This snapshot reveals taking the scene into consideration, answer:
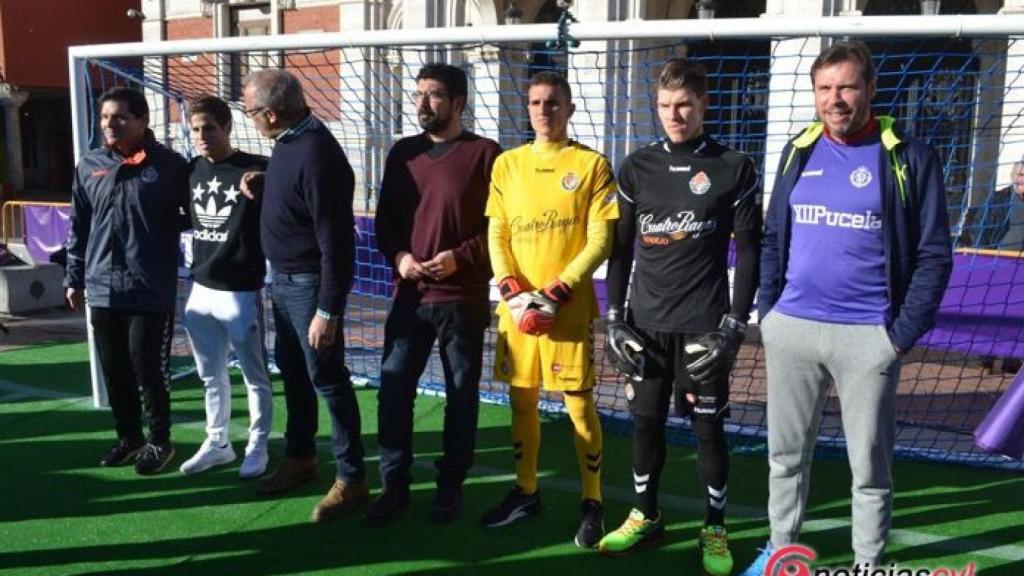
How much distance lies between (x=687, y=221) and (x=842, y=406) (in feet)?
2.76

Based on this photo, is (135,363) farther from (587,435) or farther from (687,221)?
(687,221)

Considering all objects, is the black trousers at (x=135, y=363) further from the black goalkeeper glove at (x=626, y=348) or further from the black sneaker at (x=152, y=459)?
the black goalkeeper glove at (x=626, y=348)

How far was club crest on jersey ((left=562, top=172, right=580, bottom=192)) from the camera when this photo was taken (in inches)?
132

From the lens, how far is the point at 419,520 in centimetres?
383

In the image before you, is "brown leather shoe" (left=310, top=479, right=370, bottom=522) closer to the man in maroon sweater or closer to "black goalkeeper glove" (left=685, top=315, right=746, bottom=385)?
the man in maroon sweater

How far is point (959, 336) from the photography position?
5.41 meters

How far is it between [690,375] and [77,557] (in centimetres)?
262

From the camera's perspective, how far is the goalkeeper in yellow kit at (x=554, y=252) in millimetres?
3336

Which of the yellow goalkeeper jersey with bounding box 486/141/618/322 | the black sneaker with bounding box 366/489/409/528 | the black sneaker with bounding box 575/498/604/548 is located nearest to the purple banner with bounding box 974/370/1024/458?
the black sneaker with bounding box 575/498/604/548

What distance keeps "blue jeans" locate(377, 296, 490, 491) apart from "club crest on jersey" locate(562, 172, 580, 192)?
668mm

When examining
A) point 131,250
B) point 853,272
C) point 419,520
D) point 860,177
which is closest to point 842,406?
point 853,272

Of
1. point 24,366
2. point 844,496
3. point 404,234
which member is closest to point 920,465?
point 844,496

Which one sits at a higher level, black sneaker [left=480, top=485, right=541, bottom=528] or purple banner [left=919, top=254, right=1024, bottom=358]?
purple banner [left=919, top=254, right=1024, bottom=358]

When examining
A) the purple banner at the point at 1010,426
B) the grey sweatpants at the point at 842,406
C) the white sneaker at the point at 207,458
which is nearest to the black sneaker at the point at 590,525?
the grey sweatpants at the point at 842,406
